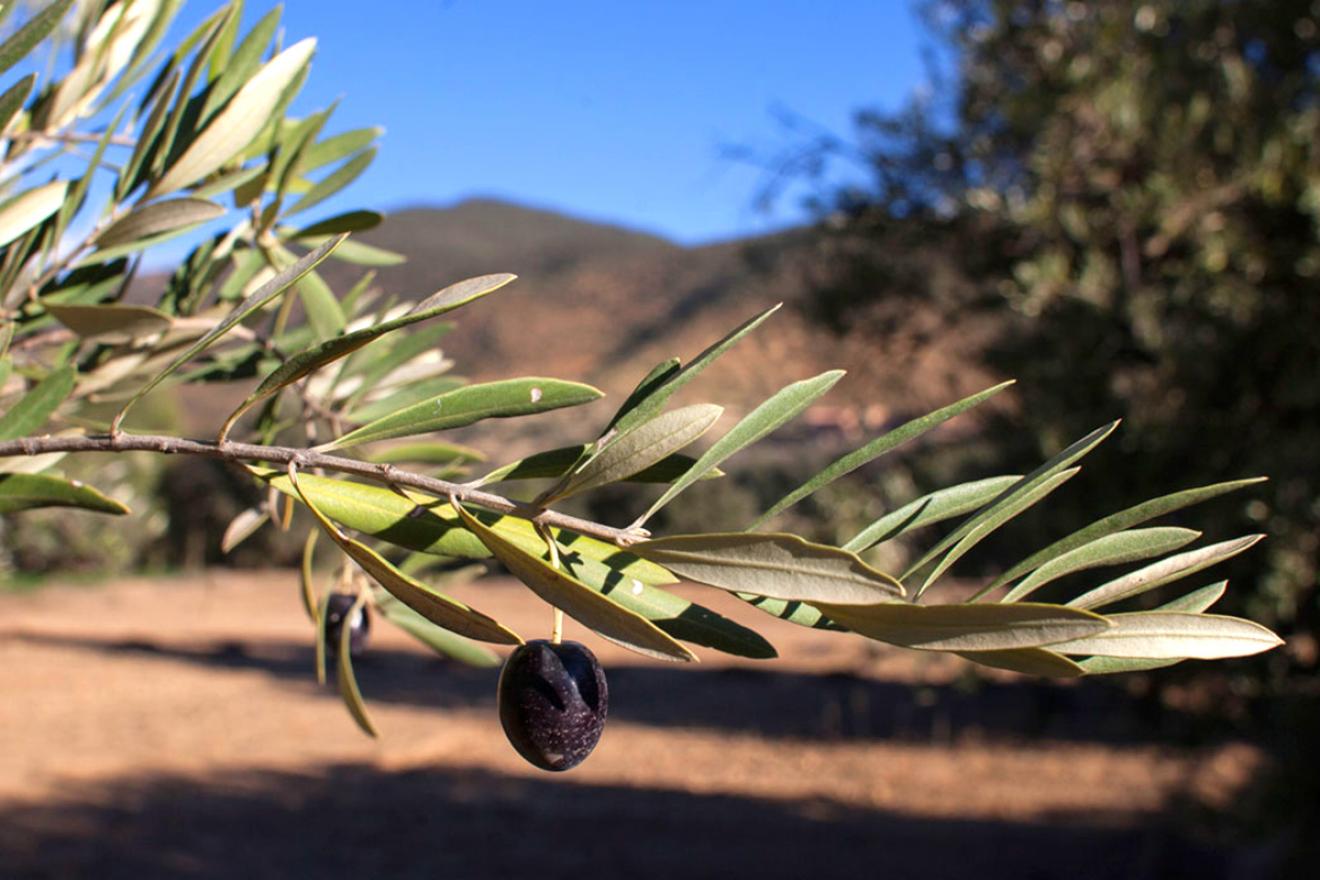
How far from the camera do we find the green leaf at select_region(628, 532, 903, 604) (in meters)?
0.50

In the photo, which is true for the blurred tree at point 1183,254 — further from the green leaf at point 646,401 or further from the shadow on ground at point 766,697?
the green leaf at point 646,401

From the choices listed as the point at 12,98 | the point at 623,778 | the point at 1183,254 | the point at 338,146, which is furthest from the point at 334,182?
the point at 623,778

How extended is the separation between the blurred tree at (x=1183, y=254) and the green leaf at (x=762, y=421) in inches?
134

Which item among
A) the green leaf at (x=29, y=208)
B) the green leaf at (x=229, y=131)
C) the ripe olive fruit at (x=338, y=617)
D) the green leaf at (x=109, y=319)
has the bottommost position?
the ripe olive fruit at (x=338, y=617)

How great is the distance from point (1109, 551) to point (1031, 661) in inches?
4.2

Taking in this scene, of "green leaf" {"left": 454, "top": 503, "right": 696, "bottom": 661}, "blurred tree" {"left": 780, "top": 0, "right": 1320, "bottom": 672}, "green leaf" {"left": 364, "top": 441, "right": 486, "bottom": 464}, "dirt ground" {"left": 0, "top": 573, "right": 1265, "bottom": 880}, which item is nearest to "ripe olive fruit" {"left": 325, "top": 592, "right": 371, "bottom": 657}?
"green leaf" {"left": 364, "top": 441, "right": 486, "bottom": 464}

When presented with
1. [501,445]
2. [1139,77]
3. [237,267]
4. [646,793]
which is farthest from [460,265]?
[237,267]

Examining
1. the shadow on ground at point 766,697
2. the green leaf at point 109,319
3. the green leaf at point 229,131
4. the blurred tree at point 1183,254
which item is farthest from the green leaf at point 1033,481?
the shadow on ground at point 766,697

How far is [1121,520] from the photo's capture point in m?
0.59

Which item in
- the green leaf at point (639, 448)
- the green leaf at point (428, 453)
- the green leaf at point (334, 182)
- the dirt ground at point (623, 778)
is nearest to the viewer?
the green leaf at point (639, 448)

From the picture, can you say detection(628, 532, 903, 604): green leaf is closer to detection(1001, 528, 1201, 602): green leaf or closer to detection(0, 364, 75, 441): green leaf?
detection(1001, 528, 1201, 602): green leaf

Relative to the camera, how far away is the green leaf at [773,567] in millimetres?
504

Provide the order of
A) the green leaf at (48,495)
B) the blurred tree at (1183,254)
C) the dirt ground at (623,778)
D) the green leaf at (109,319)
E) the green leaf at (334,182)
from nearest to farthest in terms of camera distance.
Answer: the green leaf at (48,495)
the green leaf at (109,319)
the green leaf at (334,182)
the blurred tree at (1183,254)
the dirt ground at (623,778)

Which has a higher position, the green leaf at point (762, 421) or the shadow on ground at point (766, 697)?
the green leaf at point (762, 421)
